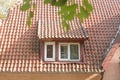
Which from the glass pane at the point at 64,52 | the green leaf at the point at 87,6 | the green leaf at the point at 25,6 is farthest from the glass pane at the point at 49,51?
the green leaf at the point at 87,6

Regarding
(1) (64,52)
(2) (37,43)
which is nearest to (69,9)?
(1) (64,52)

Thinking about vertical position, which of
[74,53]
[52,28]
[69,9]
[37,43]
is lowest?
[74,53]

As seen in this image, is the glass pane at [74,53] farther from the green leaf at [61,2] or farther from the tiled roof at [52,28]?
the green leaf at [61,2]

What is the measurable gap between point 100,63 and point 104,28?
307 cm

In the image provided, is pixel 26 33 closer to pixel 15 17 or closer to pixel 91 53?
pixel 15 17

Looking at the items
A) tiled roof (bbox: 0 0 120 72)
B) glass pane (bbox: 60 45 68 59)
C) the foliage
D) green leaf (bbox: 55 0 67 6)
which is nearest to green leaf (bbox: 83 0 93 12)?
the foliage

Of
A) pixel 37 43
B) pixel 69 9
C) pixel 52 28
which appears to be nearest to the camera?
pixel 69 9

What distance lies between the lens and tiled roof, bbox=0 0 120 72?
15.2 metres

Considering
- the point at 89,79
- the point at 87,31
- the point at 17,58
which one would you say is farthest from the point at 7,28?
the point at 89,79

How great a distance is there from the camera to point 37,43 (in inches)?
661

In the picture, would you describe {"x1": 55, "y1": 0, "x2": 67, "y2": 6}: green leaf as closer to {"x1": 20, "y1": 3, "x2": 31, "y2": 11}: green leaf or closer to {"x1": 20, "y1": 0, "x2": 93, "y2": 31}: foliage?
{"x1": 20, "y1": 0, "x2": 93, "y2": 31}: foliage

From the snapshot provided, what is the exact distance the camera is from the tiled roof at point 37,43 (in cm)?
1521

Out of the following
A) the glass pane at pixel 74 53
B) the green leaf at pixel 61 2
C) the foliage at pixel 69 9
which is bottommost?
the glass pane at pixel 74 53

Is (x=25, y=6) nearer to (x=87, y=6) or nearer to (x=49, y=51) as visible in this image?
(x=87, y=6)
